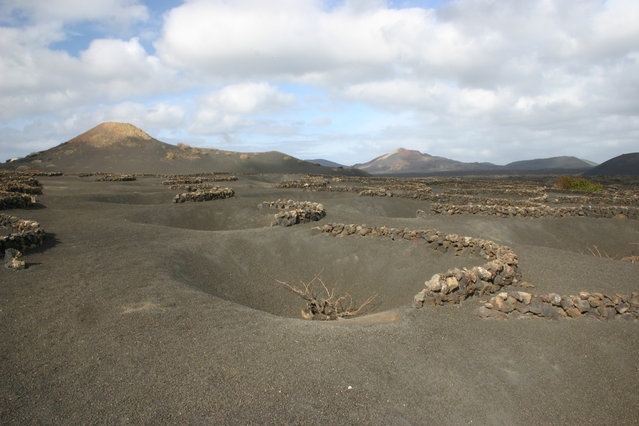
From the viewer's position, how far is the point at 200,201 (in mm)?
22203

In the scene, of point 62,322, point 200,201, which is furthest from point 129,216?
point 62,322

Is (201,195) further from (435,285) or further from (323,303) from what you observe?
(435,285)

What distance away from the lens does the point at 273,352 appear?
235 inches

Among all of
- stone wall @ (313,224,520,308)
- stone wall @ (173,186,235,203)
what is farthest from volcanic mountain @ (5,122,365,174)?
stone wall @ (313,224,520,308)

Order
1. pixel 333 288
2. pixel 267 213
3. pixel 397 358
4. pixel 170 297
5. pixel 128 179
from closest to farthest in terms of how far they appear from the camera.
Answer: pixel 397 358
pixel 170 297
pixel 333 288
pixel 267 213
pixel 128 179

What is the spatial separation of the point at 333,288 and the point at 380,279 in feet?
4.51

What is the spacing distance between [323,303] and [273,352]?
139 inches

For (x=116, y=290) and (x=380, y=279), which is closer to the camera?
(x=116, y=290)

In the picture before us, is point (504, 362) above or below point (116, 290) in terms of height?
below

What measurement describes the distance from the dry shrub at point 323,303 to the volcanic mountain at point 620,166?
124309 millimetres

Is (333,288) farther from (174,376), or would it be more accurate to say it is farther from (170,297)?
(174,376)

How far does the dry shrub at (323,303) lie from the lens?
9.18 m

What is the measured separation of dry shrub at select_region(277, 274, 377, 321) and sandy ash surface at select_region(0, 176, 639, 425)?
0.36 meters

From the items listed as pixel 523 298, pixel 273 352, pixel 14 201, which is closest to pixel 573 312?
pixel 523 298
